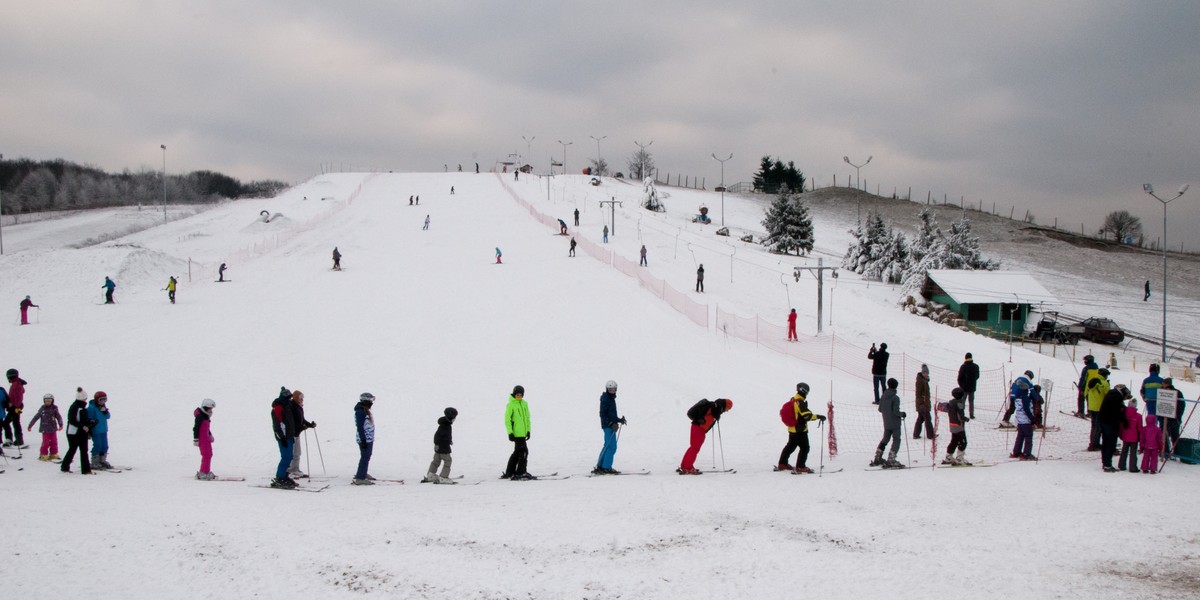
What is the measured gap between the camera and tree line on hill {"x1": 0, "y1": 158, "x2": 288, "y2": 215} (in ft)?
375

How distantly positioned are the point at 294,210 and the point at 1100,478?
70156mm

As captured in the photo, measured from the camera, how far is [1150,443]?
11039 millimetres

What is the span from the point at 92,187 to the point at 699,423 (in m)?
152

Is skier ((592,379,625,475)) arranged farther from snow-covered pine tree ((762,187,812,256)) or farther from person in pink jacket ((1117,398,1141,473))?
snow-covered pine tree ((762,187,812,256))

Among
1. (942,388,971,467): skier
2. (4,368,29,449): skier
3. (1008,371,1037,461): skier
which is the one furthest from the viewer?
(4,368,29,449): skier

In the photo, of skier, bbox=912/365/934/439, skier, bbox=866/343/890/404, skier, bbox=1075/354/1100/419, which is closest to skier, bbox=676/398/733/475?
skier, bbox=912/365/934/439

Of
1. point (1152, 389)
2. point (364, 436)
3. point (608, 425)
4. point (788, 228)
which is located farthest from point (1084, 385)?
point (788, 228)

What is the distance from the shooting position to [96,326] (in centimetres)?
2775

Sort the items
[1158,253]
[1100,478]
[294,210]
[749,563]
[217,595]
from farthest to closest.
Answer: [1158,253]
[294,210]
[1100,478]
[749,563]
[217,595]

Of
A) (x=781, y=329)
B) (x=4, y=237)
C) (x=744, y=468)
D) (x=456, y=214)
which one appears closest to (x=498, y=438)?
(x=744, y=468)

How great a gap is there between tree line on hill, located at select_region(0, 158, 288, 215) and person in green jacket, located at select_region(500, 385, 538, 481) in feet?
294

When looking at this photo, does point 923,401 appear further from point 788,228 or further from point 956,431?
point 788,228

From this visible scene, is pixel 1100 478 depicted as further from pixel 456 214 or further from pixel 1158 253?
pixel 1158 253

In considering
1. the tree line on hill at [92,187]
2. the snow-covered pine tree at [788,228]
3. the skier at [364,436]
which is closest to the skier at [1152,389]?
the skier at [364,436]
